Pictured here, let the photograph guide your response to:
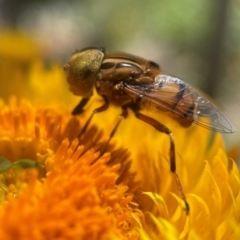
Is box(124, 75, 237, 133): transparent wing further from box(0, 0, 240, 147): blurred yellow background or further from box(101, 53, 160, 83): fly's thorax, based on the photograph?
box(0, 0, 240, 147): blurred yellow background

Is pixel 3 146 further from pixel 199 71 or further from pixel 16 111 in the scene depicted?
pixel 199 71

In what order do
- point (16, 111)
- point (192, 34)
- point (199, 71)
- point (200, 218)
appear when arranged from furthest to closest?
point (192, 34)
point (199, 71)
point (16, 111)
point (200, 218)

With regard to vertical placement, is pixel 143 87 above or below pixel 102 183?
above

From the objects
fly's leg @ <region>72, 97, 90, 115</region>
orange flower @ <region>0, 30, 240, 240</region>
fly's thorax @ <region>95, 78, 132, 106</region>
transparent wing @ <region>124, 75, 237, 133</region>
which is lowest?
orange flower @ <region>0, 30, 240, 240</region>

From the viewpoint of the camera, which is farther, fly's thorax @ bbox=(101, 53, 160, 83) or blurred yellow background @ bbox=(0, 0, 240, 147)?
blurred yellow background @ bbox=(0, 0, 240, 147)

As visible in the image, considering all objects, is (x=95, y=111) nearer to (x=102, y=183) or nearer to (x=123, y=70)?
(x=123, y=70)

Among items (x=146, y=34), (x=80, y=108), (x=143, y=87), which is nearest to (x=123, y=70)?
(x=143, y=87)

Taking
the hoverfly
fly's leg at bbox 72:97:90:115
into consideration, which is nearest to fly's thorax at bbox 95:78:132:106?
the hoverfly


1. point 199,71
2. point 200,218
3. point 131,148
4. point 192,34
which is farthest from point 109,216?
point 192,34
